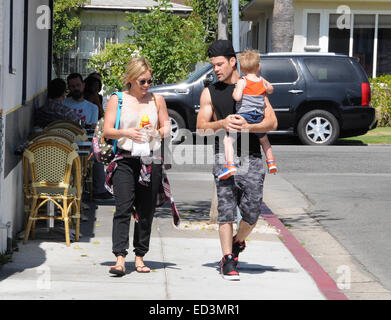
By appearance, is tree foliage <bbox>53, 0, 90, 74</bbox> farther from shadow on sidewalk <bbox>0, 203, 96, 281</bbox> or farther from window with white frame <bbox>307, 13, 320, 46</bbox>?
shadow on sidewalk <bbox>0, 203, 96, 281</bbox>

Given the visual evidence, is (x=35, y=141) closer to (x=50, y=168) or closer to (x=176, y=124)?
(x=50, y=168)

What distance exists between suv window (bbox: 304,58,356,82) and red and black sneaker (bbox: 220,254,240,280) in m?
13.2

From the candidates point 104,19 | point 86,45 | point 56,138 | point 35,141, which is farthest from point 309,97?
point 86,45

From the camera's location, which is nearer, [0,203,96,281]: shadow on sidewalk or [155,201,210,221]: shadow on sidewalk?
[0,203,96,281]: shadow on sidewalk

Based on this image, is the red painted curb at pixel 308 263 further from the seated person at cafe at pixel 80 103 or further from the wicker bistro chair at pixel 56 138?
the seated person at cafe at pixel 80 103

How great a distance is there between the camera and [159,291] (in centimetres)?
673

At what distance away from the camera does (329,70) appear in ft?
65.6

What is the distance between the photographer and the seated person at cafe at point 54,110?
35.8 ft

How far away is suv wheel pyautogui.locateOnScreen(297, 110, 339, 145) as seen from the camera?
19828 mm

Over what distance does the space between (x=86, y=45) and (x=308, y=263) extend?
27.3 m

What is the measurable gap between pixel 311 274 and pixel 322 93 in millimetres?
12482

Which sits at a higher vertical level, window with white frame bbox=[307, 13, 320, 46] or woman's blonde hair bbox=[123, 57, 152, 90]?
window with white frame bbox=[307, 13, 320, 46]

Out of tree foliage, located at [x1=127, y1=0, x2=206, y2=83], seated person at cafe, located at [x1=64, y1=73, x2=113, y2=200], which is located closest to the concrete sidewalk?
seated person at cafe, located at [x1=64, y1=73, x2=113, y2=200]
